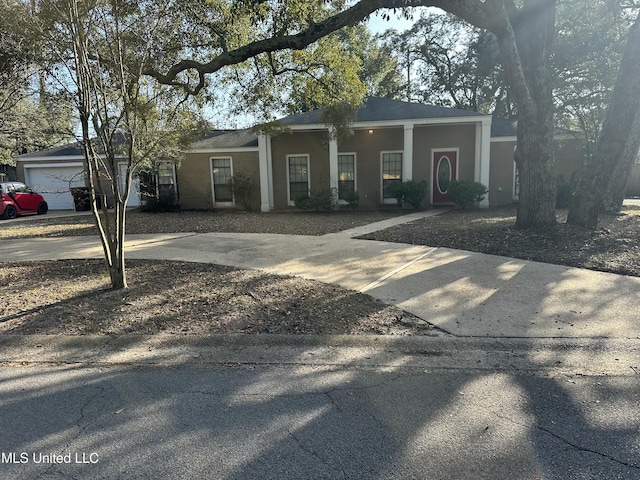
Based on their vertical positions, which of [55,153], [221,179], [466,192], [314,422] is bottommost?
[314,422]

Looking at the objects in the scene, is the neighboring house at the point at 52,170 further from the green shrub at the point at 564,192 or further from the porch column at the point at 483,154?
the green shrub at the point at 564,192

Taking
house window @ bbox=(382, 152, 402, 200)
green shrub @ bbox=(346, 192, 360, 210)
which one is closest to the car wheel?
green shrub @ bbox=(346, 192, 360, 210)

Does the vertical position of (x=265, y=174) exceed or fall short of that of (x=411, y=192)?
it exceeds it

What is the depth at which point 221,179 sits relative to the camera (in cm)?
1812

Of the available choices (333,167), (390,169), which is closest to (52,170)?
(333,167)

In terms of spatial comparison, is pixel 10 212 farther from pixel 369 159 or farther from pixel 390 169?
pixel 390 169

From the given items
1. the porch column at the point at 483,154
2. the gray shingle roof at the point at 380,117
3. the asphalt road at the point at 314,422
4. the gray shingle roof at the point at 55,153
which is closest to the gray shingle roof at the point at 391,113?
the gray shingle roof at the point at 380,117

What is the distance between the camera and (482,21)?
8.08 metres

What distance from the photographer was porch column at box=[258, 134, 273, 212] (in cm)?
1653

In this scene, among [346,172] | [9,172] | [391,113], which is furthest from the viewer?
[9,172]

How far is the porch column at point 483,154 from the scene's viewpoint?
49.9 feet

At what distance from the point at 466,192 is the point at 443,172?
2035 millimetres

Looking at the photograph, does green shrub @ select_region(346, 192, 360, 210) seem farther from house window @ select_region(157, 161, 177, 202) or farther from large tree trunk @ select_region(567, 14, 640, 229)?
large tree trunk @ select_region(567, 14, 640, 229)

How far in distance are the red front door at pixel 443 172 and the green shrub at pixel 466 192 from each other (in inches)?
44.4
